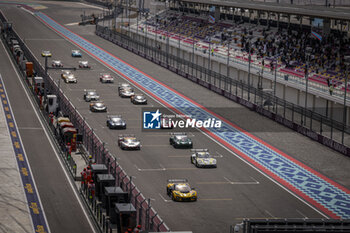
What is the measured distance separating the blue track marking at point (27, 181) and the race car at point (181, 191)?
26.4 feet

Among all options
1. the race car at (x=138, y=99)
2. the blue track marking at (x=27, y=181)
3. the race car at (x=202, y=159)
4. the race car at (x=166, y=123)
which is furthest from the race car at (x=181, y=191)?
the race car at (x=138, y=99)

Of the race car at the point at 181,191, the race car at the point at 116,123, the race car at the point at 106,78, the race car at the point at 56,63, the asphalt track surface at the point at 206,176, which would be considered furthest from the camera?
the race car at the point at 56,63

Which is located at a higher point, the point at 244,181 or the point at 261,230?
the point at 261,230

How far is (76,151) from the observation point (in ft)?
184

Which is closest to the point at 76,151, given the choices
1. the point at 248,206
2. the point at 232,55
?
the point at 248,206

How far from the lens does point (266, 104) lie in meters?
71.8

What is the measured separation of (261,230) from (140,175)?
19.5 m

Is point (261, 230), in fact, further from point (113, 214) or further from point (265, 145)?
point (265, 145)

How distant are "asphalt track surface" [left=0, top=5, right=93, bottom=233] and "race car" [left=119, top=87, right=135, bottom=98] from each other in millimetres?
10420

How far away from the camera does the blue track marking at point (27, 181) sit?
38906 mm

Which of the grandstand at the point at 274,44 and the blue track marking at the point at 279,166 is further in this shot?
the grandstand at the point at 274,44

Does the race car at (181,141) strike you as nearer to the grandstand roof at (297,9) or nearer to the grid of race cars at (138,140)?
the grid of race cars at (138,140)

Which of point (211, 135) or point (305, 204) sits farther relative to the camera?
point (211, 135)

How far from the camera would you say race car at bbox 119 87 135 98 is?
265 feet
